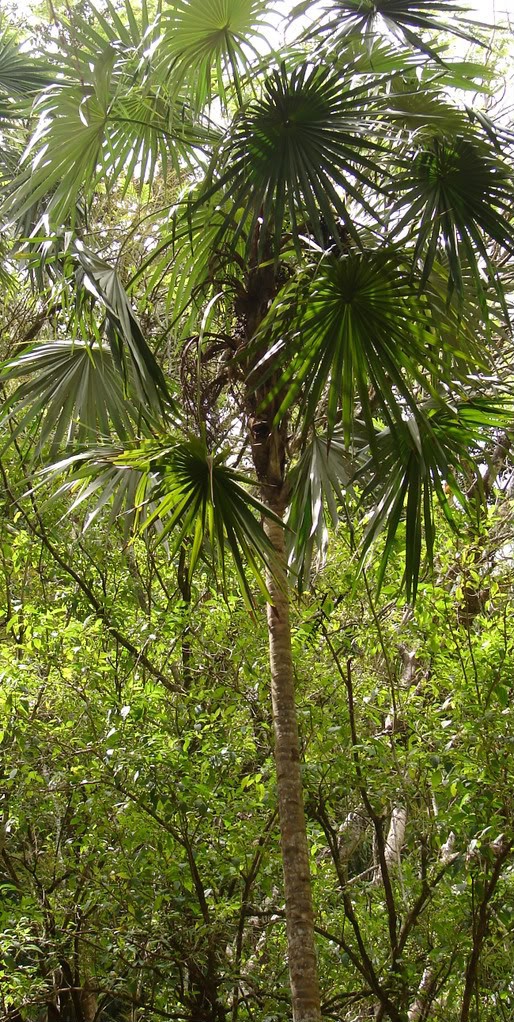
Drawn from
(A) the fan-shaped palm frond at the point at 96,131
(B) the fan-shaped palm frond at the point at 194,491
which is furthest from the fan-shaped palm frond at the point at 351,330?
(A) the fan-shaped palm frond at the point at 96,131

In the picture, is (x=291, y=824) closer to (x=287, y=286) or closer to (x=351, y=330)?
(x=351, y=330)

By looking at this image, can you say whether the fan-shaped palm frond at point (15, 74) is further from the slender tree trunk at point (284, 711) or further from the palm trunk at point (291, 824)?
the palm trunk at point (291, 824)

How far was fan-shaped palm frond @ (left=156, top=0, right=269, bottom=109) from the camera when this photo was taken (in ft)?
10.7

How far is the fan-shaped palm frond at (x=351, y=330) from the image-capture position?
10.0ft

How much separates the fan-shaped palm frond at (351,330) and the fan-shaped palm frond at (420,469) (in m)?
0.25

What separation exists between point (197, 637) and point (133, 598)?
878 millimetres

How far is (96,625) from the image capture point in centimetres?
448

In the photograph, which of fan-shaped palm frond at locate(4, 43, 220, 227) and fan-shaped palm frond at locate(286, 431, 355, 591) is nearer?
fan-shaped palm frond at locate(4, 43, 220, 227)

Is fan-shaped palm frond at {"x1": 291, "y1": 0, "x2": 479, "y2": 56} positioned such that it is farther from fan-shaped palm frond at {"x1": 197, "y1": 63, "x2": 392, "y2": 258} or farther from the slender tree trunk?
the slender tree trunk

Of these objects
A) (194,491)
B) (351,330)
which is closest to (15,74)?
(351,330)

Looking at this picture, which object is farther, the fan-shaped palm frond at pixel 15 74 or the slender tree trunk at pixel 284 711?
the fan-shaped palm frond at pixel 15 74

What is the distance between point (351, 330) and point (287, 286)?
0.28 meters

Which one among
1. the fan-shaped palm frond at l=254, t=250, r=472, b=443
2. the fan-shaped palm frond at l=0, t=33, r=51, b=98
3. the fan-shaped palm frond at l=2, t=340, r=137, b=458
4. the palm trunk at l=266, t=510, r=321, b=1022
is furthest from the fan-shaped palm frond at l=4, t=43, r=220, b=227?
the fan-shaped palm frond at l=0, t=33, r=51, b=98

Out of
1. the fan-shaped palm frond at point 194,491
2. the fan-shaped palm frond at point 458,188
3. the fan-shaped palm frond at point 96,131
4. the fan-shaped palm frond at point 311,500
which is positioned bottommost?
the fan-shaped palm frond at point 194,491
